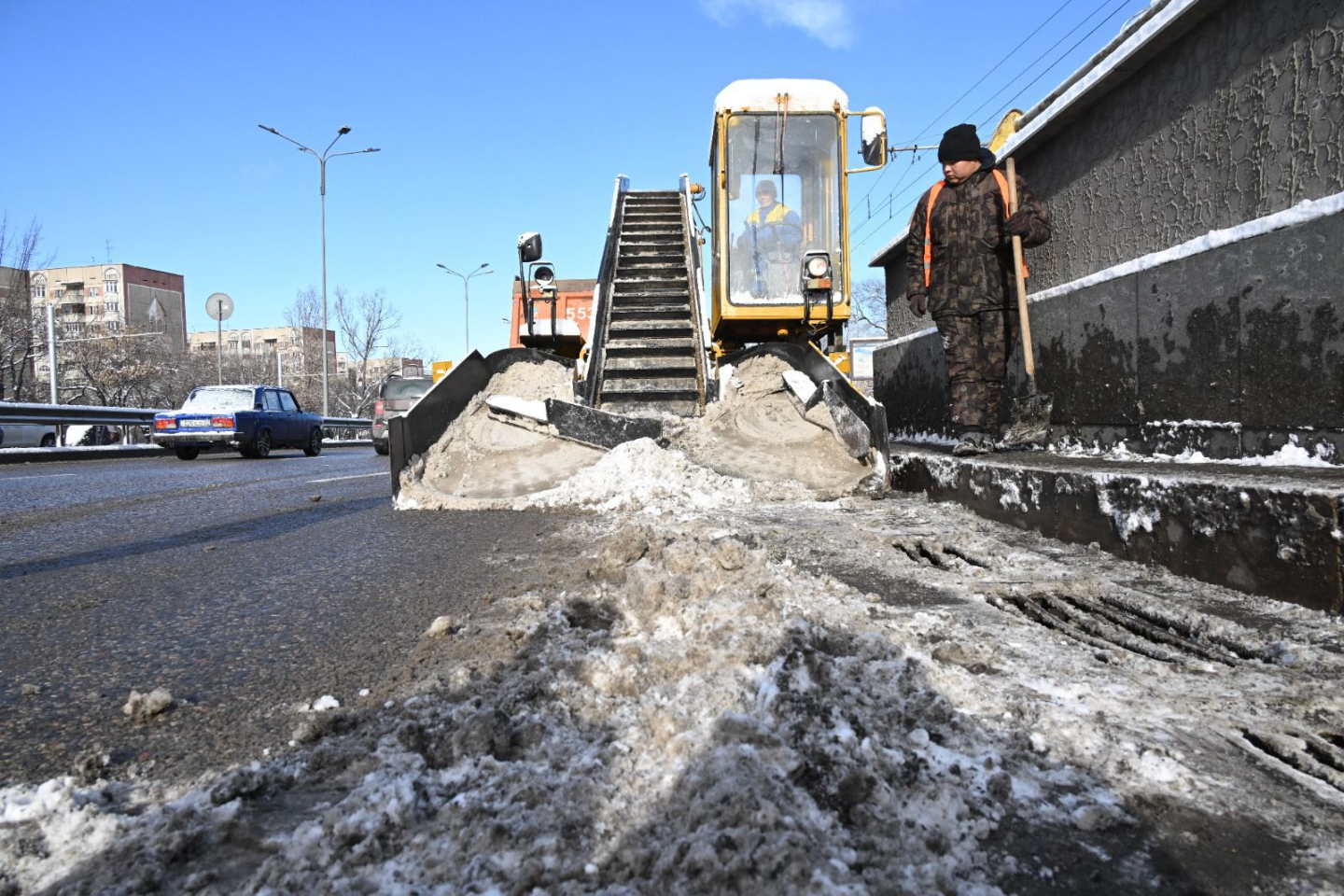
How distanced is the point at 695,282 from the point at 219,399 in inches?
478

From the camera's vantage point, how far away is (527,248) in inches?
330

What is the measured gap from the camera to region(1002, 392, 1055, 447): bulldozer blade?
5574mm

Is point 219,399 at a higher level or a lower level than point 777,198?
lower

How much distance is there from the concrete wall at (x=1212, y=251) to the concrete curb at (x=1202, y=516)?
42cm

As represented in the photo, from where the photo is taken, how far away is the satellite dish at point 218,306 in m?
28.2

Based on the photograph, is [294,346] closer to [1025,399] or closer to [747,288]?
[747,288]

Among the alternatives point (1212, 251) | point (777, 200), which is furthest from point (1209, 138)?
point (777, 200)

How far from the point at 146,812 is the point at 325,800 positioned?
321 millimetres

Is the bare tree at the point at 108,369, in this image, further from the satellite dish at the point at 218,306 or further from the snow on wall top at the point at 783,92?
the snow on wall top at the point at 783,92

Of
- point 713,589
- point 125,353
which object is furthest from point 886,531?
point 125,353

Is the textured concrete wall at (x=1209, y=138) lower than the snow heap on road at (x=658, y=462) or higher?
higher

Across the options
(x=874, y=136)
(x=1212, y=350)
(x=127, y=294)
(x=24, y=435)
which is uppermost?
(x=127, y=294)

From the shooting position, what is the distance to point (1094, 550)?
3604mm

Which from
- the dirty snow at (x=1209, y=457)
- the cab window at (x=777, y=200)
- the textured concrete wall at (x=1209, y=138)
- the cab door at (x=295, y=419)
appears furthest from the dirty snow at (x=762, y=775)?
the cab door at (x=295, y=419)
